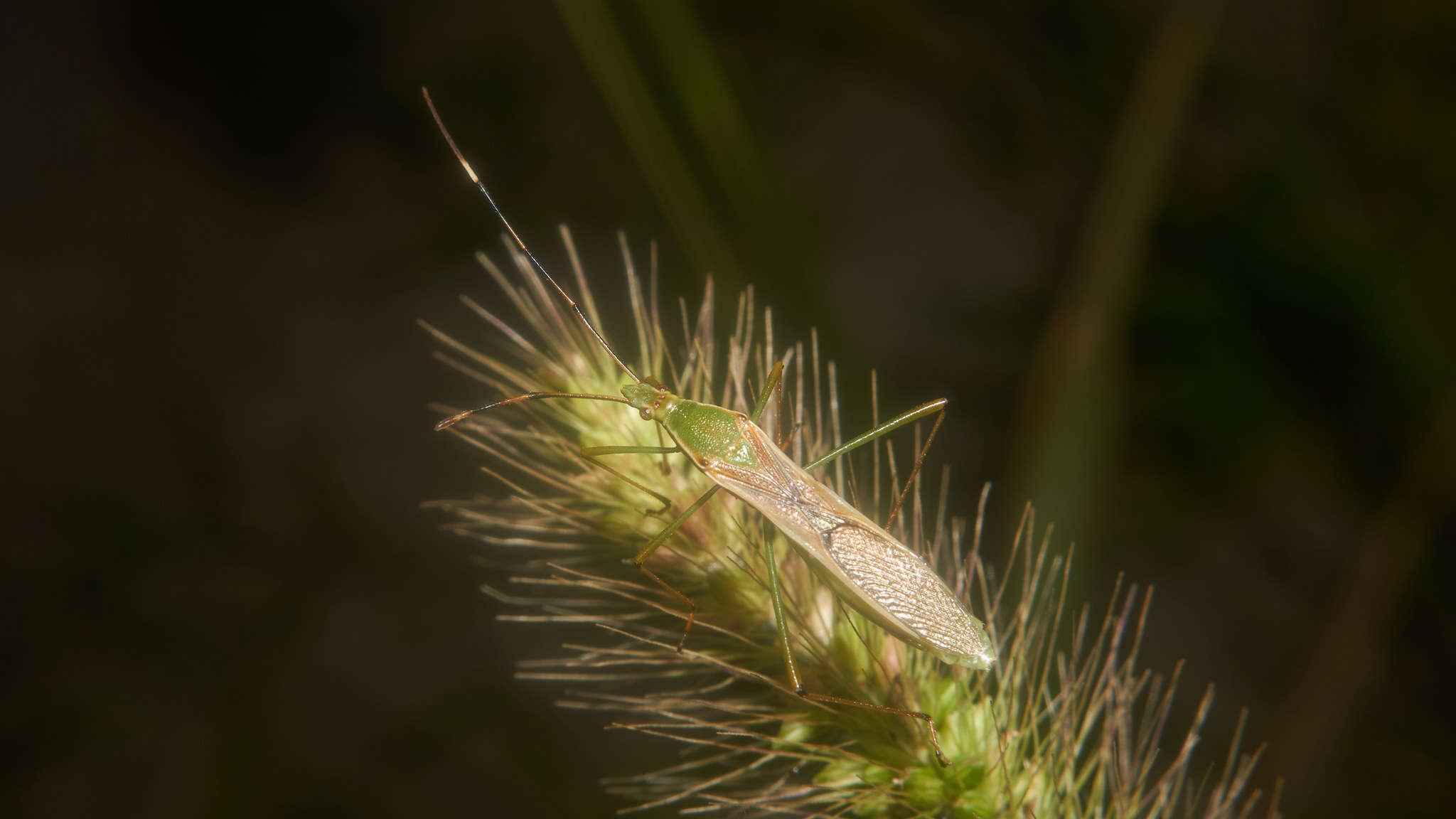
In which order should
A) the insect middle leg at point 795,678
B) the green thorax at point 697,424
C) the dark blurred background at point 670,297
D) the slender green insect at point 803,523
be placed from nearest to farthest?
1. the insect middle leg at point 795,678
2. the slender green insect at point 803,523
3. the green thorax at point 697,424
4. the dark blurred background at point 670,297

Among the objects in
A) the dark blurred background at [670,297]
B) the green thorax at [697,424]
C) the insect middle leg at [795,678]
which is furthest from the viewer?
the dark blurred background at [670,297]

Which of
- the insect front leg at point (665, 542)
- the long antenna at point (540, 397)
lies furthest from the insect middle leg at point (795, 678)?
the long antenna at point (540, 397)

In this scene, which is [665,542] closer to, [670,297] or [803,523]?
[803,523]

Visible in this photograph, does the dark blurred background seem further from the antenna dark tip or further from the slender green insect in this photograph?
the antenna dark tip

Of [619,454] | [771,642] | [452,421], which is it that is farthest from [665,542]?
[452,421]

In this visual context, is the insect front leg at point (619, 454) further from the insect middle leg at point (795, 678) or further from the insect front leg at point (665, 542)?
the insect middle leg at point (795, 678)

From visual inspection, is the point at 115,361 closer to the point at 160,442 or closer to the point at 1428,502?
the point at 160,442

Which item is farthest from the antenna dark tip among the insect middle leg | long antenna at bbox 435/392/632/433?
the insect middle leg

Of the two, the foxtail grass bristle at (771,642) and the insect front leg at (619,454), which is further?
the insect front leg at (619,454)

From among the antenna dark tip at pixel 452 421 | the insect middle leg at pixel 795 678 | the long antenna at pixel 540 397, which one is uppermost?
→ the long antenna at pixel 540 397
